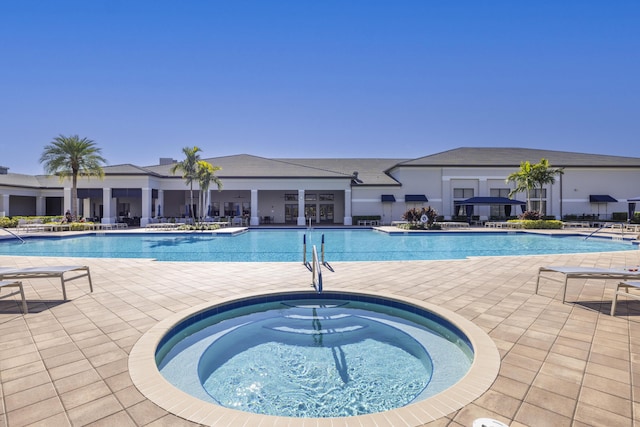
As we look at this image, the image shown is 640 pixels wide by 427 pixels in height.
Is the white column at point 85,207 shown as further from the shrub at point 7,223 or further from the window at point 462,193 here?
the window at point 462,193

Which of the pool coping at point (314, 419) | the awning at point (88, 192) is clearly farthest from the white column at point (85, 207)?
the pool coping at point (314, 419)

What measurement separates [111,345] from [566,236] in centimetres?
2390

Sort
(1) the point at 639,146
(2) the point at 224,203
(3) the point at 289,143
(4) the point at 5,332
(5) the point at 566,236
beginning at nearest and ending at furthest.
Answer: (4) the point at 5,332
(5) the point at 566,236
(2) the point at 224,203
(1) the point at 639,146
(3) the point at 289,143

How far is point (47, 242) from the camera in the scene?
1705cm

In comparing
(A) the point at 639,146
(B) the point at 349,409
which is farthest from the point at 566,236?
(A) the point at 639,146

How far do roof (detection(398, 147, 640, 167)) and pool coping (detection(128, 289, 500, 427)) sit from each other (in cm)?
2733

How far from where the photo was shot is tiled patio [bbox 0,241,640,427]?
7.84ft

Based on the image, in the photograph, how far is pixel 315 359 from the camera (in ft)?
13.0

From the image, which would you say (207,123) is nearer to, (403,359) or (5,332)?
(5,332)

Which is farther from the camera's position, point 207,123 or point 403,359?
point 207,123

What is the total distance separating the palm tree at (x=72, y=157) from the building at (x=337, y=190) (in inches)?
89.5

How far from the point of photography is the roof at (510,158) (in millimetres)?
29375

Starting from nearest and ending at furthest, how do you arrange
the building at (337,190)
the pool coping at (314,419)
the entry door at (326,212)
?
1. the pool coping at (314,419)
2. the building at (337,190)
3. the entry door at (326,212)

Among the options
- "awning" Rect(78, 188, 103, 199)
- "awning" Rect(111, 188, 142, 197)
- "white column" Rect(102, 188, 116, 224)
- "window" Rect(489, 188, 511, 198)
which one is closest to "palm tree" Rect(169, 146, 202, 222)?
"awning" Rect(111, 188, 142, 197)
